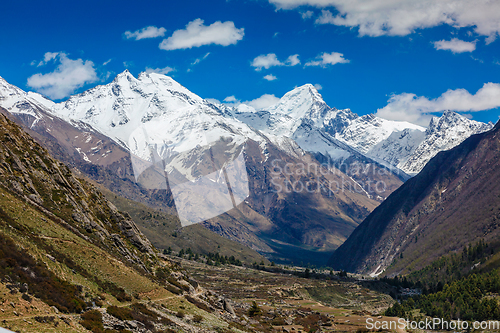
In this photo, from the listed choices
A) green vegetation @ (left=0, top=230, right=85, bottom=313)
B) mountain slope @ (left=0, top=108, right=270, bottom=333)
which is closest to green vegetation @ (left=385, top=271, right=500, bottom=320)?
mountain slope @ (left=0, top=108, right=270, bottom=333)

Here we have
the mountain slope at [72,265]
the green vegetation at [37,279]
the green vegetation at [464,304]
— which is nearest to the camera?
the mountain slope at [72,265]

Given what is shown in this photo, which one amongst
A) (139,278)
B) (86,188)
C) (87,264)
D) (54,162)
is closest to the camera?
(87,264)

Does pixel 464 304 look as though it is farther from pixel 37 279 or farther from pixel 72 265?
pixel 37 279

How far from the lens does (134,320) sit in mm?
38875

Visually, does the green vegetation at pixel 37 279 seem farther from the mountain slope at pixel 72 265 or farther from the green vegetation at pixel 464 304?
the green vegetation at pixel 464 304

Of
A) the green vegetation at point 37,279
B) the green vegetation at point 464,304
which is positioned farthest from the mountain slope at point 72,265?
the green vegetation at point 464,304

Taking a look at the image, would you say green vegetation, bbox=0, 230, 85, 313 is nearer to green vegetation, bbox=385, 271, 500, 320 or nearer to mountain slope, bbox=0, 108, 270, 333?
mountain slope, bbox=0, 108, 270, 333

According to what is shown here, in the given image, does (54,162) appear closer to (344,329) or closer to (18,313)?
(18,313)

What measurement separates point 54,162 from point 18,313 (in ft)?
166

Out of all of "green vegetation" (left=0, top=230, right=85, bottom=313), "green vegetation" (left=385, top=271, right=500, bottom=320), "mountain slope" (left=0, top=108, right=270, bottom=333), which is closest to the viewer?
"mountain slope" (left=0, top=108, right=270, bottom=333)

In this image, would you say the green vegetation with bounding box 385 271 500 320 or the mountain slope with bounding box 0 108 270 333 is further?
the green vegetation with bounding box 385 271 500 320

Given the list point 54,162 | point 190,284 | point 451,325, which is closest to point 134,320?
point 190,284

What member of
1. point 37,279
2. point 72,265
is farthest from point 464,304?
point 37,279

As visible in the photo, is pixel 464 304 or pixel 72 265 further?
pixel 464 304
